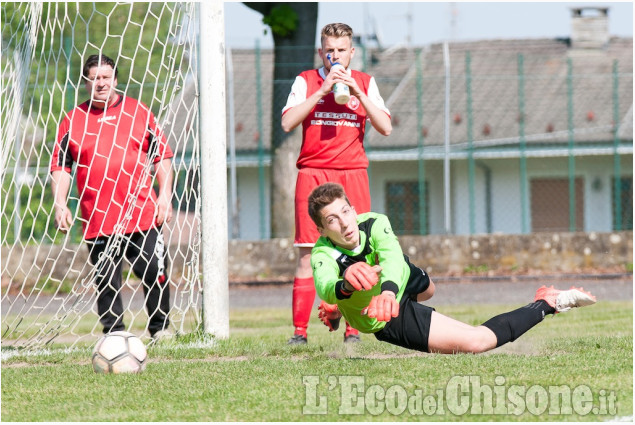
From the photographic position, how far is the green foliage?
14.1 meters

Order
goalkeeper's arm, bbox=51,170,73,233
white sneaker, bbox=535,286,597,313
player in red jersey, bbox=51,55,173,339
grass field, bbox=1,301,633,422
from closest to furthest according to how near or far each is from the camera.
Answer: grass field, bbox=1,301,633,422 < white sneaker, bbox=535,286,597,313 < goalkeeper's arm, bbox=51,170,73,233 < player in red jersey, bbox=51,55,173,339

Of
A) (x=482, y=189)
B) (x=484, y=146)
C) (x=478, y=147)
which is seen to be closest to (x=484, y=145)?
(x=484, y=146)

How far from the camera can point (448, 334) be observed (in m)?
5.47

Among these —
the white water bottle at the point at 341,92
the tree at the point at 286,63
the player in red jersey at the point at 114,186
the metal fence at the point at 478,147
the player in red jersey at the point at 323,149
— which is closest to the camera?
the white water bottle at the point at 341,92

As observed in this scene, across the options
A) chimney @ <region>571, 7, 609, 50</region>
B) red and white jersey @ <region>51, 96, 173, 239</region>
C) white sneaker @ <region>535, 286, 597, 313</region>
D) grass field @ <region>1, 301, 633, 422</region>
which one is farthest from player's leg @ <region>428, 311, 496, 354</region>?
chimney @ <region>571, 7, 609, 50</region>

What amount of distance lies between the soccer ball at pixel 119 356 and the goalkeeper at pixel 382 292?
109 cm

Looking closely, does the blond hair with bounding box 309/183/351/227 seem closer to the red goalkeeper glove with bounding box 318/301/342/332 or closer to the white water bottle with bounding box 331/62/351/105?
the red goalkeeper glove with bounding box 318/301/342/332

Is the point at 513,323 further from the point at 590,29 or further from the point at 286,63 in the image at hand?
the point at 590,29

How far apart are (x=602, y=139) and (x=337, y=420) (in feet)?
65.5

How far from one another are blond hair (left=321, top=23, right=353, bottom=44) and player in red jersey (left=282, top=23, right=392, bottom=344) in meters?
0.02

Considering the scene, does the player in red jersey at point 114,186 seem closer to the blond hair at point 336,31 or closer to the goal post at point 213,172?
the goal post at point 213,172

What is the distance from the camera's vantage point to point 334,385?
4535 millimetres

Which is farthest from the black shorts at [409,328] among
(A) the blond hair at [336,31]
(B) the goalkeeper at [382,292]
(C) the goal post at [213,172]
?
(A) the blond hair at [336,31]

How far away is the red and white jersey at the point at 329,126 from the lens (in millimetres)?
6590
